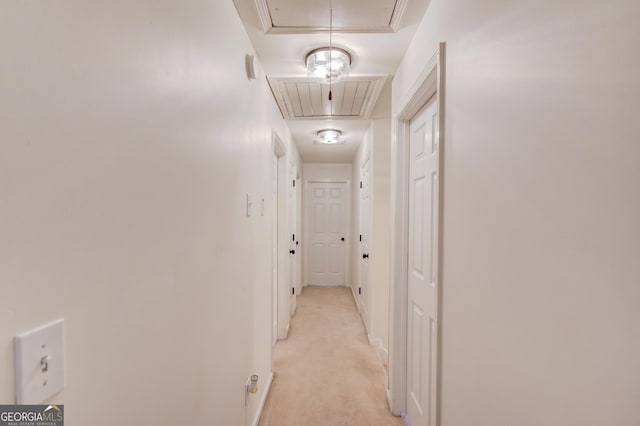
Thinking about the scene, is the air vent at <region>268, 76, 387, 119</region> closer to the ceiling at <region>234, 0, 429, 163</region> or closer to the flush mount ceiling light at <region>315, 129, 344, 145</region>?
the ceiling at <region>234, 0, 429, 163</region>

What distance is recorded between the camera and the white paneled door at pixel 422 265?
1.55 m

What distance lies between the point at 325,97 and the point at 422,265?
1.62m

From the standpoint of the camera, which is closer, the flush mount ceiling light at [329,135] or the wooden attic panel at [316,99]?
the wooden attic panel at [316,99]

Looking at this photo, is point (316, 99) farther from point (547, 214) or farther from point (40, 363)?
point (40, 363)

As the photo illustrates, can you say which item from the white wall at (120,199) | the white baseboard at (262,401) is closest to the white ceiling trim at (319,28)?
the white wall at (120,199)

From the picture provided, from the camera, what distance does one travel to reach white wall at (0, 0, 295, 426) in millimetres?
446

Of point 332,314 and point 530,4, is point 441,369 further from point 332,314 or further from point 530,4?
point 332,314

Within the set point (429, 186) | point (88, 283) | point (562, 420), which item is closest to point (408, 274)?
point (429, 186)

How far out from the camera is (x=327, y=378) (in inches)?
97.4

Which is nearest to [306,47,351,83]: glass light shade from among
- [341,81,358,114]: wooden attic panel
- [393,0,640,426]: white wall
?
[341,81,358,114]: wooden attic panel

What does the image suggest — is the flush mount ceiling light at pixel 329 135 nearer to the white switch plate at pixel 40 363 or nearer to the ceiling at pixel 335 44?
the ceiling at pixel 335 44

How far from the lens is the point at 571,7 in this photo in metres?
0.58

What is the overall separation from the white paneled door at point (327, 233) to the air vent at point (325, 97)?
2642 millimetres

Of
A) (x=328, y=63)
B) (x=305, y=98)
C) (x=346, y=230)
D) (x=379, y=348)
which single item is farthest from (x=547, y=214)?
(x=346, y=230)
